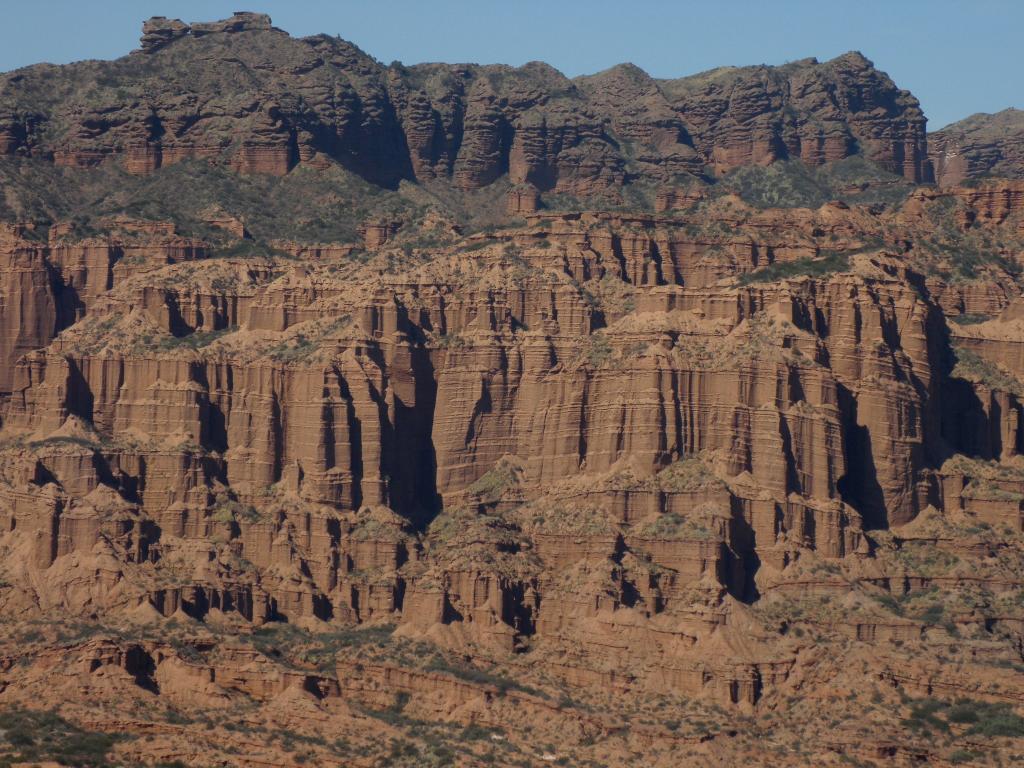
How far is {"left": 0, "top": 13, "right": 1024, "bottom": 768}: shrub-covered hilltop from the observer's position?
5394 inches

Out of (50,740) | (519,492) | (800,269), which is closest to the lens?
(50,740)

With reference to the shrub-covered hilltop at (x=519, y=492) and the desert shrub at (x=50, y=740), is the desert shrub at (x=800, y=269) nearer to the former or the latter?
the shrub-covered hilltop at (x=519, y=492)

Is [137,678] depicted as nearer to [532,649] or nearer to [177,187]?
[532,649]

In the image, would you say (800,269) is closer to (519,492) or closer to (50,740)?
(519,492)

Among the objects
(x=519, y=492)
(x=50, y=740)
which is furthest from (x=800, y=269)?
(x=50, y=740)

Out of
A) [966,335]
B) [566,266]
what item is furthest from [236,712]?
[966,335]

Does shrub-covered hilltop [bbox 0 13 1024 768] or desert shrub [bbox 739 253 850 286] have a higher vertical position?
desert shrub [bbox 739 253 850 286]

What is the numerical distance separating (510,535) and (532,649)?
8.24 m

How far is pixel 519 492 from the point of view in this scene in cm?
15775

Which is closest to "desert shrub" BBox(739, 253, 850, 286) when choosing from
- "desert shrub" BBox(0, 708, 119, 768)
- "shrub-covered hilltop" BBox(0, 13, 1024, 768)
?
"shrub-covered hilltop" BBox(0, 13, 1024, 768)

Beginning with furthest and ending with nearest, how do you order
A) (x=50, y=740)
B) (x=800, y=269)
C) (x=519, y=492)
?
(x=800, y=269) < (x=519, y=492) < (x=50, y=740)

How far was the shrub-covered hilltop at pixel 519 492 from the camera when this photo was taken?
137m

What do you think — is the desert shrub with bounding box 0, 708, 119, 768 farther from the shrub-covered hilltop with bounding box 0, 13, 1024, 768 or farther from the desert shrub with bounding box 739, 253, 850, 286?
the desert shrub with bounding box 739, 253, 850, 286

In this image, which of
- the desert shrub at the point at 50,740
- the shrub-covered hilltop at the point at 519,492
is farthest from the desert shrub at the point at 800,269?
the desert shrub at the point at 50,740
